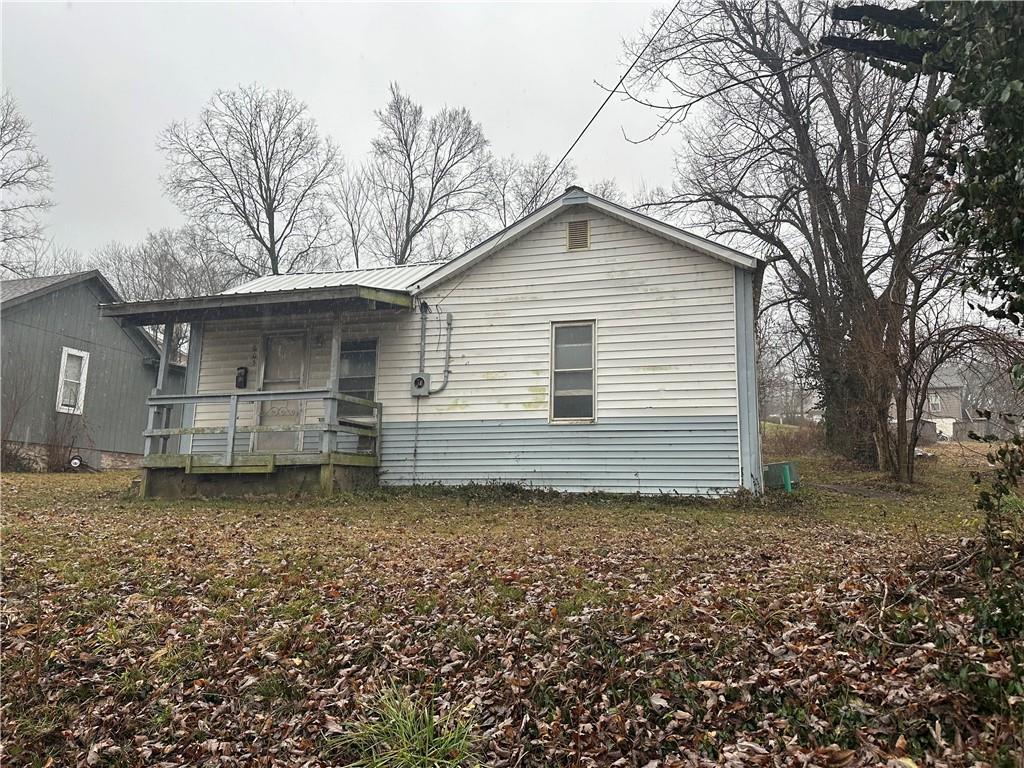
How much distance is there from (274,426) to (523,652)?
7468 millimetres

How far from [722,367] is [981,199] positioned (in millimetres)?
6917

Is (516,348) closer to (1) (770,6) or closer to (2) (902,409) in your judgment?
(2) (902,409)

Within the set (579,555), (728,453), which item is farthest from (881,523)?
(579,555)

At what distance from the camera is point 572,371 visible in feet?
34.7

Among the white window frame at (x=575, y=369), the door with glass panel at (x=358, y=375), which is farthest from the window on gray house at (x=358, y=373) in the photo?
the white window frame at (x=575, y=369)

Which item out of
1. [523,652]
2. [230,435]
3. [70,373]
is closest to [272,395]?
[230,435]

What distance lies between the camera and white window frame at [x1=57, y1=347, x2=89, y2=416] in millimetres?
18062

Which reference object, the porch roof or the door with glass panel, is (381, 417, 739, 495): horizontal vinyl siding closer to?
the door with glass panel

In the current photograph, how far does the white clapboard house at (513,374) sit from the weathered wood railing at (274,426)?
1.4 inches

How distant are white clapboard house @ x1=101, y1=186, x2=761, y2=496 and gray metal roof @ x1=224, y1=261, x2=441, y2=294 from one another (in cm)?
66

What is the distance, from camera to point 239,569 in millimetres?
5324

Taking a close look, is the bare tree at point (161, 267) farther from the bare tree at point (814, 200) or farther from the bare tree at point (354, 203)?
the bare tree at point (814, 200)

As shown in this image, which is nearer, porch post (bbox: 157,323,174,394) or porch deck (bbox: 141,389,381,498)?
porch deck (bbox: 141,389,381,498)

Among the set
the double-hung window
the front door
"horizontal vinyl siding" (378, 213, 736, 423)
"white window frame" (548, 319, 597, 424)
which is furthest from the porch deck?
the double-hung window
